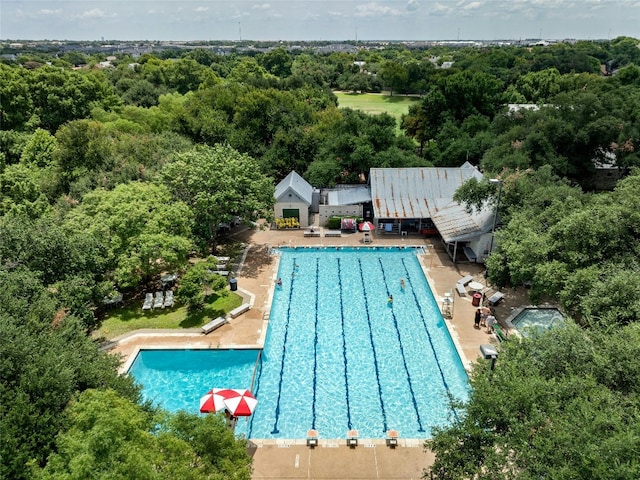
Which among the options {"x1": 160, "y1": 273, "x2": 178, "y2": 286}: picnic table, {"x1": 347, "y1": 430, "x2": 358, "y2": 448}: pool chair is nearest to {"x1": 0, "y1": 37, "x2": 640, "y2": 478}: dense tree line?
{"x1": 160, "y1": 273, "x2": 178, "y2": 286}: picnic table

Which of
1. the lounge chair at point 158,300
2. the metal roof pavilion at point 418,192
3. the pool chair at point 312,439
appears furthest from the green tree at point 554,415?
the metal roof pavilion at point 418,192

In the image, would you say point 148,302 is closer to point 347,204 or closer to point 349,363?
point 349,363

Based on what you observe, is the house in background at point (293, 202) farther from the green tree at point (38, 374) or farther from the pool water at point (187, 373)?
the green tree at point (38, 374)

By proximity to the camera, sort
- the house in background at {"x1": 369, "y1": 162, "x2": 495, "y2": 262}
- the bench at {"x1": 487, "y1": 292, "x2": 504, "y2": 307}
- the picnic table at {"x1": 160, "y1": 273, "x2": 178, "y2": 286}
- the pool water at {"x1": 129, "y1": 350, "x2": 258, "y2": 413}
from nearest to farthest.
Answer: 1. the pool water at {"x1": 129, "y1": 350, "x2": 258, "y2": 413}
2. the bench at {"x1": 487, "y1": 292, "x2": 504, "y2": 307}
3. the picnic table at {"x1": 160, "y1": 273, "x2": 178, "y2": 286}
4. the house in background at {"x1": 369, "y1": 162, "x2": 495, "y2": 262}

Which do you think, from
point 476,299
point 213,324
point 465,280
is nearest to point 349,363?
point 213,324

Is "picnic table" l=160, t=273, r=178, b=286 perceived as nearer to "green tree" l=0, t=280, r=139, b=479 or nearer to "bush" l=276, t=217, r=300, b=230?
"green tree" l=0, t=280, r=139, b=479
